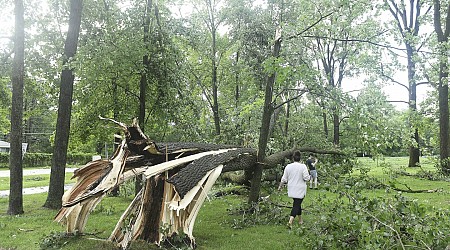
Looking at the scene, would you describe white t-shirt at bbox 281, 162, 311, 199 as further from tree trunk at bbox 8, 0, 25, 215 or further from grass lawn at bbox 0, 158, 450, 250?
tree trunk at bbox 8, 0, 25, 215

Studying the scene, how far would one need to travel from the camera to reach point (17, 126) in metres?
9.32

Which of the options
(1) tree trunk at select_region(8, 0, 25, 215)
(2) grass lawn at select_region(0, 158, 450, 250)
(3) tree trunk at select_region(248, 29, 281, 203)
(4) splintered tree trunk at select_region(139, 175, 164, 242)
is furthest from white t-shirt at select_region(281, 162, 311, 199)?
(1) tree trunk at select_region(8, 0, 25, 215)

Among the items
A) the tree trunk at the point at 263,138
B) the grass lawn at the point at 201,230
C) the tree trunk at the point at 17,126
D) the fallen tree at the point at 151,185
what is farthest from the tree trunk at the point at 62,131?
the tree trunk at the point at 263,138

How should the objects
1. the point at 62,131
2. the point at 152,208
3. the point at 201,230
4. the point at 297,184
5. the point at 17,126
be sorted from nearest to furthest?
the point at 152,208 < the point at 201,230 < the point at 297,184 < the point at 17,126 < the point at 62,131

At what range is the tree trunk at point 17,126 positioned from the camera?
Answer: 9250mm

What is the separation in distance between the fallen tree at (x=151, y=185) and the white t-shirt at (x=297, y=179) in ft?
4.59

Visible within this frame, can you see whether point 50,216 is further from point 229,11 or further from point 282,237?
point 229,11

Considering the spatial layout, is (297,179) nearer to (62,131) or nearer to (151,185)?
(151,185)

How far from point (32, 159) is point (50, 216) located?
29.4 metres

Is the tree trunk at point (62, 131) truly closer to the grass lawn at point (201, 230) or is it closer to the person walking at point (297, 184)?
the grass lawn at point (201, 230)

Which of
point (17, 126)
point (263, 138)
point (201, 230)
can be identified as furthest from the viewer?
point (17, 126)

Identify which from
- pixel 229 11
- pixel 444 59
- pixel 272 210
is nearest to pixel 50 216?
pixel 272 210

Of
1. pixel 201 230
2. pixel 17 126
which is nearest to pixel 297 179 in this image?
pixel 201 230

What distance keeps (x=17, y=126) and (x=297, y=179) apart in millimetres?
6950
